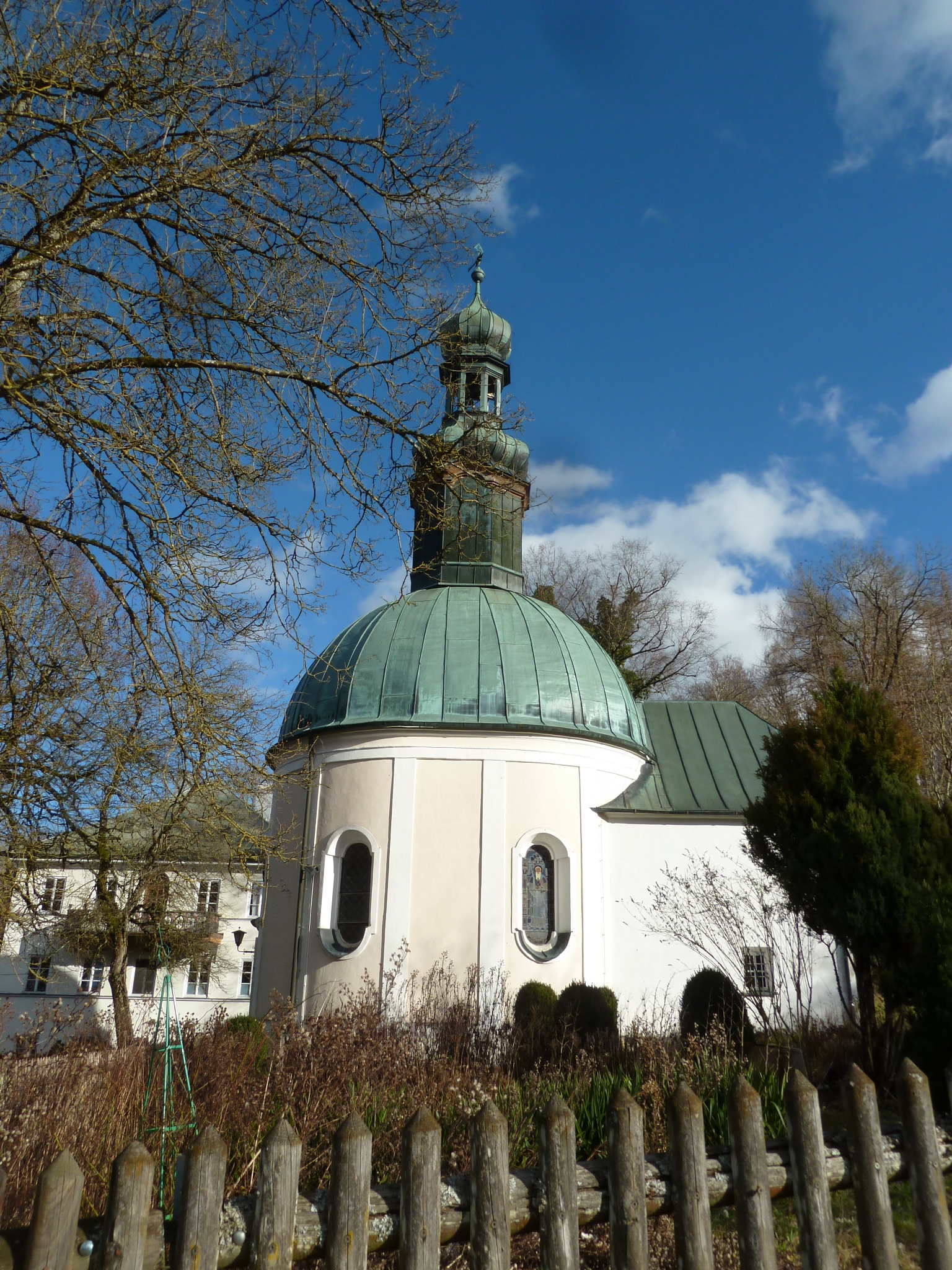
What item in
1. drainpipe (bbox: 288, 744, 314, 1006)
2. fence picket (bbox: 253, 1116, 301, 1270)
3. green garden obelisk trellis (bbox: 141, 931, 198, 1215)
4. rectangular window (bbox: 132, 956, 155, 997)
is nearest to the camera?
fence picket (bbox: 253, 1116, 301, 1270)

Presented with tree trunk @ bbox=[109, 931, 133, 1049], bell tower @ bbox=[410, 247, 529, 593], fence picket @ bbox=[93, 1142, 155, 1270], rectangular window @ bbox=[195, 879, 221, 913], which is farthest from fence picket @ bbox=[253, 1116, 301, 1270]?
rectangular window @ bbox=[195, 879, 221, 913]

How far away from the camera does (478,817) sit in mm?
14070

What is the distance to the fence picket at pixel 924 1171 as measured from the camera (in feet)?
11.8

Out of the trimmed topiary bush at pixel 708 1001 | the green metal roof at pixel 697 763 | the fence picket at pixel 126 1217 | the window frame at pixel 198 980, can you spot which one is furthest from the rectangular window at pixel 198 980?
the fence picket at pixel 126 1217

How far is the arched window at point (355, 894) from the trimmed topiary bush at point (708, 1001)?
4.98 metres

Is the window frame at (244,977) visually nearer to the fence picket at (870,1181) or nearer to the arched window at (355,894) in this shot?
the arched window at (355,894)

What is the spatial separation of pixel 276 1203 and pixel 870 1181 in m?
2.34

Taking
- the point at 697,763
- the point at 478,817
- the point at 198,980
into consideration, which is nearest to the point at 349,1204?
the point at 478,817

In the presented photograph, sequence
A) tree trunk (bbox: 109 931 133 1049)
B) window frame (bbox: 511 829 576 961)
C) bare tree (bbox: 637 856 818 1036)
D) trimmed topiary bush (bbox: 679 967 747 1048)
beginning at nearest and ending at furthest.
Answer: trimmed topiary bush (bbox: 679 967 747 1048) → bare tree (bbox: 637 856 818 1036) → window frame (bbox: 511 829 576 961) → tree trunk (bbox: 109 931 133 1049)

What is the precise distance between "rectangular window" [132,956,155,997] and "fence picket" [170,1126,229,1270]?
2782cm

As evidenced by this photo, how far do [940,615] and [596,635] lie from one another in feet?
31.6

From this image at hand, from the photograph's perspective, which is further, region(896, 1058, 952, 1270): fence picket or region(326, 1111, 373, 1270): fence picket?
region(896, 1058, 952, 1270): fence picket

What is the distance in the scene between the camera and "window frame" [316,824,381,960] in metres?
13.7

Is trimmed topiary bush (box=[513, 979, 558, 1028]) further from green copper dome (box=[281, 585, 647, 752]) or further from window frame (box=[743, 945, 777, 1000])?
green copper dome (box=[281, 585, 647, 752])
